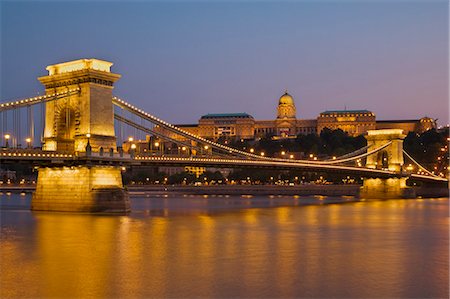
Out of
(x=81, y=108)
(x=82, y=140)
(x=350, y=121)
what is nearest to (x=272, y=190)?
(x=81, y=108)

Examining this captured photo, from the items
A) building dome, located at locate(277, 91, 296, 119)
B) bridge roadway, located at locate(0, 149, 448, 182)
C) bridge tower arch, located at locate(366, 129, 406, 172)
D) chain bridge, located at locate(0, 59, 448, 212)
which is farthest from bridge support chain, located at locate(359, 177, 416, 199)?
building dome, located at locate(277, 91, 296, 119)

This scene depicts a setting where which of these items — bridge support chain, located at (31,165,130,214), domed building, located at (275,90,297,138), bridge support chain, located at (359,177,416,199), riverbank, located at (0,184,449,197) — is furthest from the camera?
domed building, located at (275,90,297,138)

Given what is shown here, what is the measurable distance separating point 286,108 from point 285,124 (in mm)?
6474

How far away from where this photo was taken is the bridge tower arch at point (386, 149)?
83400 millimetres

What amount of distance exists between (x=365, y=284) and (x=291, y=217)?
25.5m

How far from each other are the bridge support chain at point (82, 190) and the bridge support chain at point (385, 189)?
4201 cm

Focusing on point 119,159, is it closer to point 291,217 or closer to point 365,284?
point 291,217

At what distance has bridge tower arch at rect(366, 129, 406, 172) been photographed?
83.4m

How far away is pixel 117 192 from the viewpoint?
41.5 m

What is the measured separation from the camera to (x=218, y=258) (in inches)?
922

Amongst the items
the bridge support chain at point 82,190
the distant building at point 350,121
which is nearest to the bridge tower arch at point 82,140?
the bridge support chain at point 82,190

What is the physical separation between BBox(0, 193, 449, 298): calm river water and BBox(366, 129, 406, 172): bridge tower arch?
44848 mm

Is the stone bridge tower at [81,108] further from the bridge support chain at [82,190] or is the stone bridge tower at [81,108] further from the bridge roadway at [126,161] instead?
the bridge support chain at [82,190]

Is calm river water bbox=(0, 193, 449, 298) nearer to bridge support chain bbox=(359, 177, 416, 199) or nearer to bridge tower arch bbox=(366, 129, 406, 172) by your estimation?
bridge support chain bbox=(359, 177, 416, 199)
